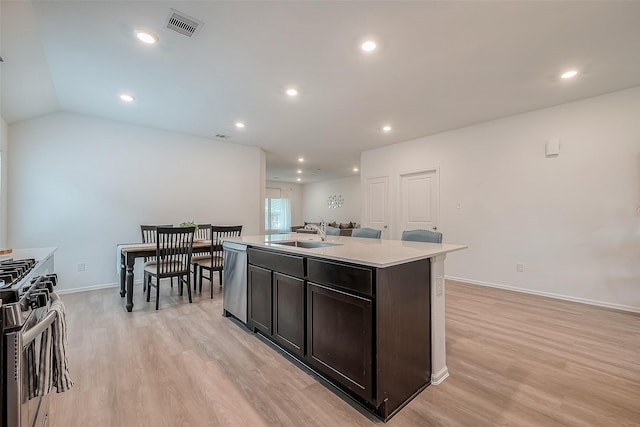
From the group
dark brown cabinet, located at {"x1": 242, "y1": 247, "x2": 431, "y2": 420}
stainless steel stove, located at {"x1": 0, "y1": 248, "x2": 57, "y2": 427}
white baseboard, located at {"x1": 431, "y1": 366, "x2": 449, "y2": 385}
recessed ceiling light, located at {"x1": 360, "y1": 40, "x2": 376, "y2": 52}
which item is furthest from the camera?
recessed ceiling light, located at {"x1": 360, "y1": 40, "x2": 376, "y2": 52}

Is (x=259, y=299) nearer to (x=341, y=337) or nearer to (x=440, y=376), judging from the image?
(x=341, y=337)

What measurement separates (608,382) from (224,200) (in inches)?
227

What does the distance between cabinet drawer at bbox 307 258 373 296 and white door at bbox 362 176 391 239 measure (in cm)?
434

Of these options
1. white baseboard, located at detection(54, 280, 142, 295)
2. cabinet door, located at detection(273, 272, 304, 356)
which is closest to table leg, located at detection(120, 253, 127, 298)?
white baseboard, located at detection(54, 280, 142, 295)

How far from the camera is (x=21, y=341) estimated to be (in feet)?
2.37

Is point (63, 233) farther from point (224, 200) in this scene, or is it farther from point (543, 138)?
point (543, 138)

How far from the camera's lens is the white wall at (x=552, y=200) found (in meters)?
3.33

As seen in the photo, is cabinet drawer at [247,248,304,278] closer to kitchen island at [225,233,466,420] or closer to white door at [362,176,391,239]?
kitchen island at [225,233,466,420]

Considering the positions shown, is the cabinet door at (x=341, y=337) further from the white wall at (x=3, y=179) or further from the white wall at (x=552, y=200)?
the white wall at (x=3, y=179)

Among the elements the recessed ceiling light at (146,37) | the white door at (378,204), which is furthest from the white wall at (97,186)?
the white door at (378,204)

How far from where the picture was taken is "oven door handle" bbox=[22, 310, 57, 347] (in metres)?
0.75

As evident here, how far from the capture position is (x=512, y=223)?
13.7 ft

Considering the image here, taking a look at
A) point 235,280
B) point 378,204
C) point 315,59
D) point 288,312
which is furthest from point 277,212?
point 288,312

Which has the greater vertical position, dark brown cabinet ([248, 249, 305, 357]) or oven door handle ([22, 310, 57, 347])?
oven door handle ([22, 310, 57, 347])
